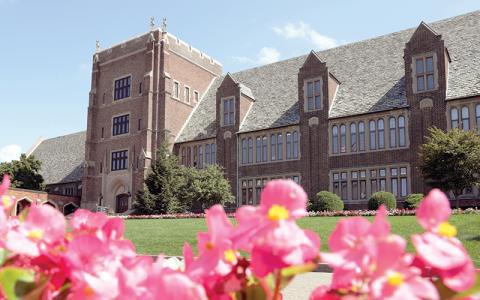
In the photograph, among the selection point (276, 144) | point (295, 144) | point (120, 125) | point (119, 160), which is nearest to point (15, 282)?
point (295, 144)

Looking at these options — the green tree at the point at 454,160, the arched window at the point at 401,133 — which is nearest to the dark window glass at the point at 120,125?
the arched window at the point at 401,133

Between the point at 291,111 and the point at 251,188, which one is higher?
the point at 291,111

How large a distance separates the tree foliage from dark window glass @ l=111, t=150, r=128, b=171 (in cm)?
491

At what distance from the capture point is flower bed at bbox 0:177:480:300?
79 cm

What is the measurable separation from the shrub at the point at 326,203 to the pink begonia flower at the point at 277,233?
25.0m

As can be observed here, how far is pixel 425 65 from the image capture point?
26.8 m

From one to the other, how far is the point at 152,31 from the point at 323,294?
41005mm

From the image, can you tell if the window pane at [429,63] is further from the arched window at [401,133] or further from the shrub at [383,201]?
the shrub at [383,201]

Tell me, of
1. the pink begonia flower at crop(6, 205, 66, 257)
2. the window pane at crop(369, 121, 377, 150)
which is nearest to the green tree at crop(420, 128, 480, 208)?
the window pane at crop(369, 121, 377, 150)

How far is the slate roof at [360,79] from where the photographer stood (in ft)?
91.8

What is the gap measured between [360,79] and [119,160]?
2028cm

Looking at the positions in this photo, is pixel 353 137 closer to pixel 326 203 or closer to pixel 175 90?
pixel 326 203

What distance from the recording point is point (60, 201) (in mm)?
43406

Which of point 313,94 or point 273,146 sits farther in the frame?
point 273,146
